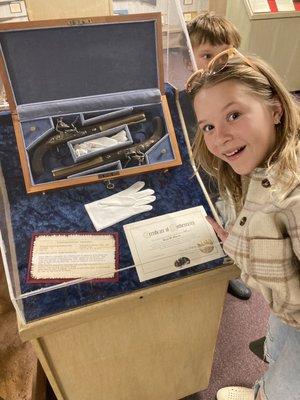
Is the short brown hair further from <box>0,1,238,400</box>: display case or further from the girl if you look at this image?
the girl

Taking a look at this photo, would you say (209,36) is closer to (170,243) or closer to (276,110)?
(276,110)

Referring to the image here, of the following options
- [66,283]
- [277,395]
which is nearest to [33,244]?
[66,283]

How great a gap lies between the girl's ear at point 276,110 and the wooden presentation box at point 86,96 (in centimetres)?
34

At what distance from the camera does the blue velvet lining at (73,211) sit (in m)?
0.76

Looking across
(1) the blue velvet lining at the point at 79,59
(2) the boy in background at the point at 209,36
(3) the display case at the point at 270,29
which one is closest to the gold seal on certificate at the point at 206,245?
(1) the blue velvet lining at the point at 79,59

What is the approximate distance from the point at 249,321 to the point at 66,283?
109 centimetres

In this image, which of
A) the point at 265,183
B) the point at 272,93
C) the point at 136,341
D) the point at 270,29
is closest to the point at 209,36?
the point at 272,93

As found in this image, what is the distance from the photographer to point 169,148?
3.37 ft

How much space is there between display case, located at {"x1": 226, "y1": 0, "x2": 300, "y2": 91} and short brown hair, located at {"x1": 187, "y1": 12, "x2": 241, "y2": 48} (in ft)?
4.05

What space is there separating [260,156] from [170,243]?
29 centimetres

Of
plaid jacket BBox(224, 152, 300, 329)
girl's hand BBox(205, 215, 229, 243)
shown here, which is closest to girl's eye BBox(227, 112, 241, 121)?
plaid jacket BBox(224, 152, 300, 329)

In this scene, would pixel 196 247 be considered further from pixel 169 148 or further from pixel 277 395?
pixel 277 395

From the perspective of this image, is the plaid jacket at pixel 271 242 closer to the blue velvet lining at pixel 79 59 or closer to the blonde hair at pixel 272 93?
the blonde hair at pixel 272 93

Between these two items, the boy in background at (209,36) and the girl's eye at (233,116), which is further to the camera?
the boy in background at (209,36)
